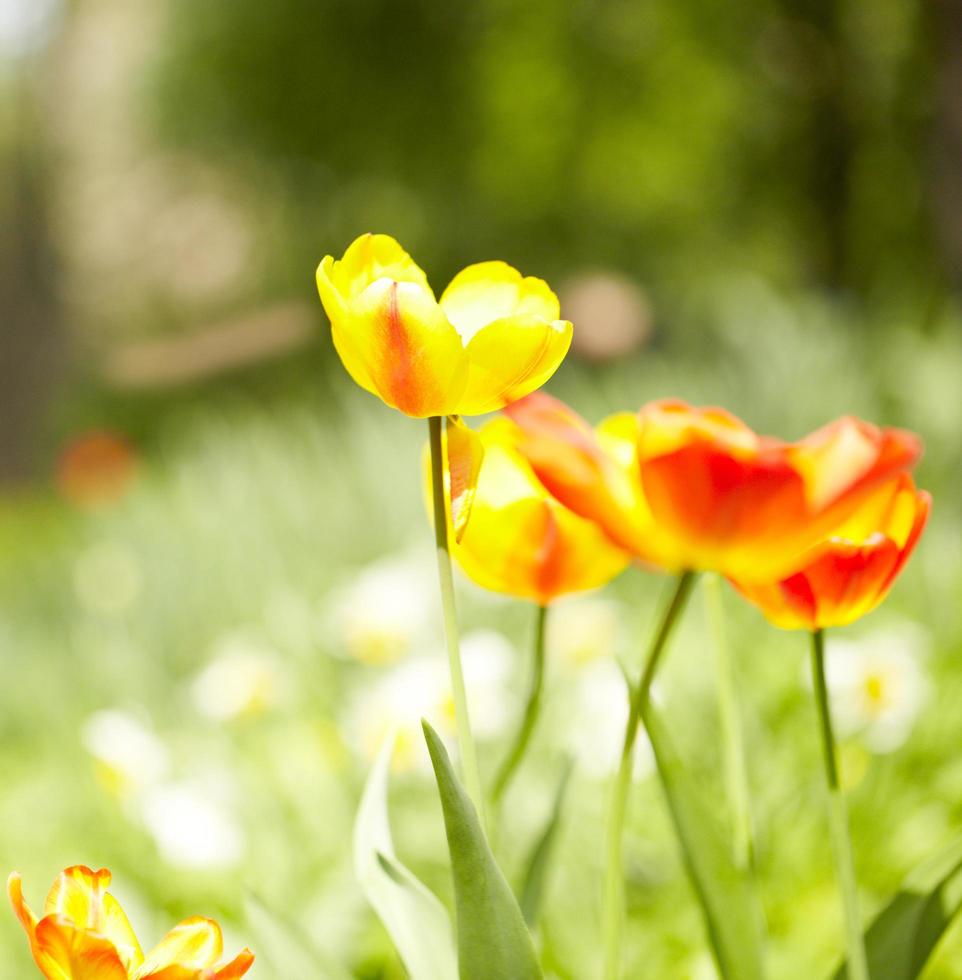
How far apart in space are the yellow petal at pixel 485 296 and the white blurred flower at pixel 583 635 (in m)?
0.98

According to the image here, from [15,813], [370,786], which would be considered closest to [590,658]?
[15,813]

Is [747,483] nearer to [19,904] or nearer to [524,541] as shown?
[524,541]

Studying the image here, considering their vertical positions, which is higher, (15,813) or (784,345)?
(784,345)

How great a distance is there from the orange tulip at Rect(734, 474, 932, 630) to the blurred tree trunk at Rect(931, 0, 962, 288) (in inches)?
96.9

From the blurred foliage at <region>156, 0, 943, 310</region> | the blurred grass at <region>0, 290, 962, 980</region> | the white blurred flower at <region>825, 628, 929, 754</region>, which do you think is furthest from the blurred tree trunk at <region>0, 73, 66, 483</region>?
the white blurred flower at <region>825, 628, 929, 754</region>

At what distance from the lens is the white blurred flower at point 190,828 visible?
1068 mm

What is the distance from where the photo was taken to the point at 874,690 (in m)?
1.04

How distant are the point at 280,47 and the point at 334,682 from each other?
6802mm

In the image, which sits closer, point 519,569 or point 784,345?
point 519,569

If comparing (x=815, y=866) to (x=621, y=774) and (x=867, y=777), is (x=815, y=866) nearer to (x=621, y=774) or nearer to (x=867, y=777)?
(x=867, y=777)

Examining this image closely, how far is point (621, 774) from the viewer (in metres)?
0.48

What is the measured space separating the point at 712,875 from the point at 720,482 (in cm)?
20

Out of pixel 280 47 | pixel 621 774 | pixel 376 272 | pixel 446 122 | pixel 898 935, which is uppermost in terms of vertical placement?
pixel 280 47

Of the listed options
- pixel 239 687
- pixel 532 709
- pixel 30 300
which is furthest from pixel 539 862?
pixel 30 300
